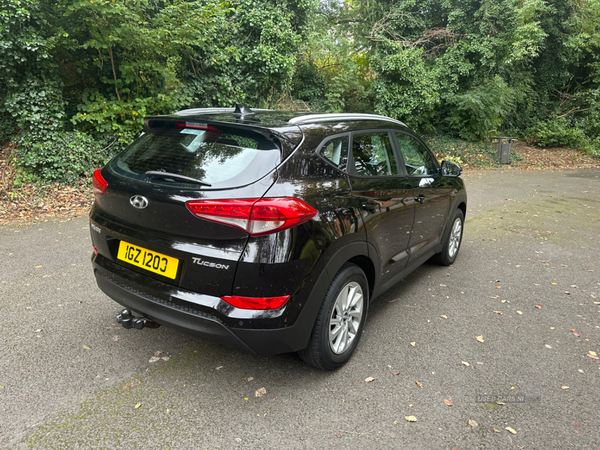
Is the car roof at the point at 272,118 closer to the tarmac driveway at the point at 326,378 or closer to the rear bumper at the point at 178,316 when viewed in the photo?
the rear bumper at the point at 178,316

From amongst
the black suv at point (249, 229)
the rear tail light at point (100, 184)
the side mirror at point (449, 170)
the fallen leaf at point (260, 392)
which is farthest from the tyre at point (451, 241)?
the rear tail light at point (100, 184)

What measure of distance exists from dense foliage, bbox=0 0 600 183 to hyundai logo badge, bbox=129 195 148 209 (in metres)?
5.64

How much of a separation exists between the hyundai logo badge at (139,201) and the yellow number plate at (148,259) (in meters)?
0.26

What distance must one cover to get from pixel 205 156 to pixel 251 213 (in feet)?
1.86

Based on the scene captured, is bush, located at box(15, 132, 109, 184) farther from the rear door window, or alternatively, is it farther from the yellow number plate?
the rear door window

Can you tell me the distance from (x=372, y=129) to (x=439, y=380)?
6.48 ft

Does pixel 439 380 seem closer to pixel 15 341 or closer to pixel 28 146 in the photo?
pixel 15 341

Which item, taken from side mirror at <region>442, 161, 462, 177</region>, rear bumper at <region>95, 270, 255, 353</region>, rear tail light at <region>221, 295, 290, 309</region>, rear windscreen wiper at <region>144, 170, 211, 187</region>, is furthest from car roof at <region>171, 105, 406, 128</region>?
side mirror at <region>442, 161, 462, 177</region>

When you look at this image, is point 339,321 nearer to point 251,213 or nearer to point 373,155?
point 251,213

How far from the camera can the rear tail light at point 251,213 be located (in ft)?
7.23

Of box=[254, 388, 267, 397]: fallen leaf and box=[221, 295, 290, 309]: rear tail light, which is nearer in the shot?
box=[221, 295, 290, 309]: rear tail light

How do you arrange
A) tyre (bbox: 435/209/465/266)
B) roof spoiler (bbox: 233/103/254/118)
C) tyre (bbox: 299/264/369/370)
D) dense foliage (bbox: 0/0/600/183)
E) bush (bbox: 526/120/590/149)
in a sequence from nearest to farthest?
1. tyre (bbox: 299/264/369/370)
2. roof spoiler (bbox: 233/103/254/118)
3. tyre (bbox: 435/209/465/266)
4. dense foliage (bbox: 0/0/600/183)
5. bush (bbox: 526/120/590/149)

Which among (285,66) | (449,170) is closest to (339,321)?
(449,170)

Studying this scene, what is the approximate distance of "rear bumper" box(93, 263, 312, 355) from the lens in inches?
91.0
